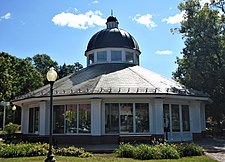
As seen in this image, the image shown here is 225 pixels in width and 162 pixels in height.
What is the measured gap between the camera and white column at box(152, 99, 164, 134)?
618 inches

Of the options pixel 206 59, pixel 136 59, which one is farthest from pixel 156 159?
pixel 206 59

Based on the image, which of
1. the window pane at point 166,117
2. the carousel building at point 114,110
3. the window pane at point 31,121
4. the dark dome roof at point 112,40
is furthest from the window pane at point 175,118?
the window pane at point 31,121

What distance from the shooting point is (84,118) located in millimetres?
16297

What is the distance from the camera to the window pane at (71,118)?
1653cm

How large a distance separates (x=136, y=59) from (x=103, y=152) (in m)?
12.3

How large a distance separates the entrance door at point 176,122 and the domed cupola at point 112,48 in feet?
21.1

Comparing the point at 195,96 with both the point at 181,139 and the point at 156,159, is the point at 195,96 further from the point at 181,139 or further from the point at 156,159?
the point at 156,159

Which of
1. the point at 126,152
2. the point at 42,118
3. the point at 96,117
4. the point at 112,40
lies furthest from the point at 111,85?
the point at 112,40

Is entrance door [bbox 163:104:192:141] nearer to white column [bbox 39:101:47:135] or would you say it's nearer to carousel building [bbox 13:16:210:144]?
carousel building [bbox 13:16:210:144]

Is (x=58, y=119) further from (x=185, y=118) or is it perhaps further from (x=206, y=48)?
(x=206, y=48)

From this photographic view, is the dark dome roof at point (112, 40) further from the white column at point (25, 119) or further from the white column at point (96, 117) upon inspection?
the white column at point (96, 117)

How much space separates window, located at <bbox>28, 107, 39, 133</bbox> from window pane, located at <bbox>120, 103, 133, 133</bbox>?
6.38 metres

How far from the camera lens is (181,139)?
1702cm

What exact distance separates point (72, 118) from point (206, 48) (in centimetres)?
1388
